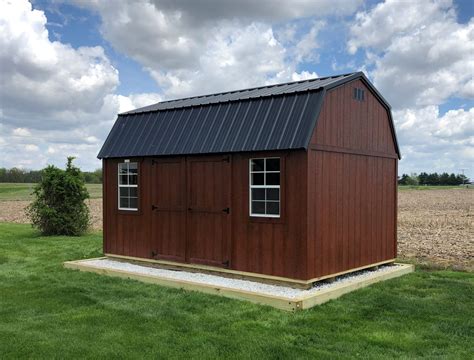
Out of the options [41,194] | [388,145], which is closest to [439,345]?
[388,145]

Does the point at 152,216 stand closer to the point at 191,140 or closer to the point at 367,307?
the point at 191,140

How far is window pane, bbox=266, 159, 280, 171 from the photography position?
8.66m

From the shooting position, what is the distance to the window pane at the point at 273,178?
340 inches

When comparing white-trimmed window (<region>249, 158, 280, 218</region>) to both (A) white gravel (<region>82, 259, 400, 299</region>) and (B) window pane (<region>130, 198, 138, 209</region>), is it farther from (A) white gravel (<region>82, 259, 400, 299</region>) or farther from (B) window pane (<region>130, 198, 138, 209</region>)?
(B) window pane (<region>130, 198, 138, 209</region>)

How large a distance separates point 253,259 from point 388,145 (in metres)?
4.03

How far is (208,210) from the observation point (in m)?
9.59

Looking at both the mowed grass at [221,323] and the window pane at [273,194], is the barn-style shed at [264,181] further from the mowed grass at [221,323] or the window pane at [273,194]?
the mowed grass at [221,323]

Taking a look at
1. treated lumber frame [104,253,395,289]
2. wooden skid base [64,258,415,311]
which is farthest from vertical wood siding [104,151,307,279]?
wooden skid base [64,258,415,311]

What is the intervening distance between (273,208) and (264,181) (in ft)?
1.64

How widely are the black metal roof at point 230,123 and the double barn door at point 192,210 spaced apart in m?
0.35

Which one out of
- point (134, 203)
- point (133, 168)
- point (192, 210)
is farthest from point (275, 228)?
point (133, 168)

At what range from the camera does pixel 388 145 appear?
1069 cm

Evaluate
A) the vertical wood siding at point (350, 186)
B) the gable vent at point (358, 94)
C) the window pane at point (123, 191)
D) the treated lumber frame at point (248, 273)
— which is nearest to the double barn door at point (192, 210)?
the treated lumber frame at point (248, 273)

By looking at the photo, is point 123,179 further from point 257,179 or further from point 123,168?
point 257,179
